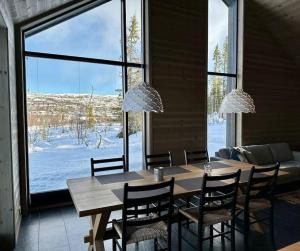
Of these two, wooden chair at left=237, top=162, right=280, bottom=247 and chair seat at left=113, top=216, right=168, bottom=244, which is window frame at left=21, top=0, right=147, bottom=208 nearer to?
chair seat at left=113, top=216, right=168, bottom=244

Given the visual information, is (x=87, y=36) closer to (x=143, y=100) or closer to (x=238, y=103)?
(x=143, y=100)

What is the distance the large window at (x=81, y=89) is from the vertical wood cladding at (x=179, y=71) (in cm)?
33

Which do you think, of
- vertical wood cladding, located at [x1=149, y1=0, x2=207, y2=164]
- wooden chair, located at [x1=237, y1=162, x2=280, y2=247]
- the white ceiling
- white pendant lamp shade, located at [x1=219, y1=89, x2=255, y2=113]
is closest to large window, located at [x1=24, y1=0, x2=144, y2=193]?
vertical wood cladding, located at [x1=149, y1=0, x2=207, y2=164]

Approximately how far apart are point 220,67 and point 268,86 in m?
1.46

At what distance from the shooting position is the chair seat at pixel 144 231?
2.19 meters

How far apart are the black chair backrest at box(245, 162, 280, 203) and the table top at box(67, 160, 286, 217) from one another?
0.16m

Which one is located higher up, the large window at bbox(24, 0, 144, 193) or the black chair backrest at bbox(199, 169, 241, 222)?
the large window at bbox(24, 0, 144, 193)

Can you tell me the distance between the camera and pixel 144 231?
2281 millimetres

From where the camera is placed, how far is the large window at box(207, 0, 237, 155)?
550cm

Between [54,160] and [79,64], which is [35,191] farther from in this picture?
[79,64]

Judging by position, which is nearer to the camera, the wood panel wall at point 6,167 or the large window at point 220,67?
the wood panel wall at point 6,167

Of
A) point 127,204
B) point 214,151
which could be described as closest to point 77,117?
point 127,204

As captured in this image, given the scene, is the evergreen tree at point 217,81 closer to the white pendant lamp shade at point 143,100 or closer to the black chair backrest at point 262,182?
the black chair backrest at point 262,182

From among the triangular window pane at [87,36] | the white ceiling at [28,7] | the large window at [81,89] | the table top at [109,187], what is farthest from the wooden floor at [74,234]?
the white ceiling at [28,7]
